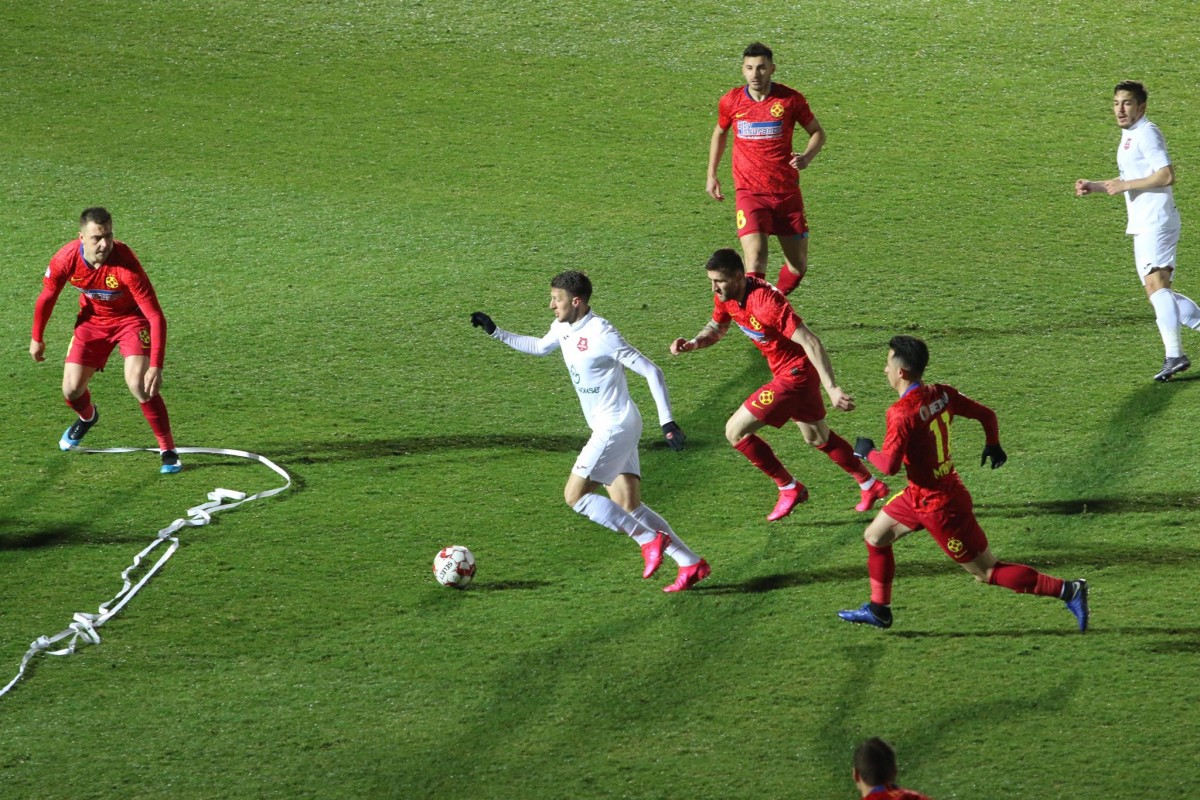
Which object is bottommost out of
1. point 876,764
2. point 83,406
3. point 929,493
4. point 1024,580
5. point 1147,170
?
point 876,764

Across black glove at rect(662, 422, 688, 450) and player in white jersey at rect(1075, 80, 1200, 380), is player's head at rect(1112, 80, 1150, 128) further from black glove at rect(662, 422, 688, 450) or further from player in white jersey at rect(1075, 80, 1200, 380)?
black glove at rect(662, 422, 688, 450)

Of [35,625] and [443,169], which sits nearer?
[35,625]

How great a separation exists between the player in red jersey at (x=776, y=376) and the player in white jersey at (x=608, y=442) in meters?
0.59

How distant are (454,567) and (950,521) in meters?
2.86

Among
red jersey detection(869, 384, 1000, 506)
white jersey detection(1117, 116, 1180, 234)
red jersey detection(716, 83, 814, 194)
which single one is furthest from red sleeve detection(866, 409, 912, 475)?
red jersey detection(716, 83, 814, 194)

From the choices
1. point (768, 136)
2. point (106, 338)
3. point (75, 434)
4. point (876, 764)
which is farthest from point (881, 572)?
point (75, 434)

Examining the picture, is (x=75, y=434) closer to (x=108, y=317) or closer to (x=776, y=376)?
(x=108, y=317)

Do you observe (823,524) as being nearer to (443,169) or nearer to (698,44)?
(443,169)

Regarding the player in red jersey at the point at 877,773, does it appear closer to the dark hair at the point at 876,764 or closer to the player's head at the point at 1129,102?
the dark hair at the point at 876,764

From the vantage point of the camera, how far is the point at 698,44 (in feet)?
66.7

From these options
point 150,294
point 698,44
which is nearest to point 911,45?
point 698,44

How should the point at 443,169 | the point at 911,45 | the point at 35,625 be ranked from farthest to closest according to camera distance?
the point at 911,45 < the point at 443,169 < the point at 35,625

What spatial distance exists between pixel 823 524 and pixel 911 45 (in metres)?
12.4

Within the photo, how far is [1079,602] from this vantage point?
26.1 feet
